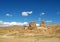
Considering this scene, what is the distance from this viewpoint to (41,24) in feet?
317

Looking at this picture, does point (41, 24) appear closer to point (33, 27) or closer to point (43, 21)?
point (43, 21)

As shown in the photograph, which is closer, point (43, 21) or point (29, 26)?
point (29, 26)

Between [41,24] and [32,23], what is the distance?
9.35 m

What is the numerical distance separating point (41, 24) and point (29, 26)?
11.8 m

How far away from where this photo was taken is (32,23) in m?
89.0

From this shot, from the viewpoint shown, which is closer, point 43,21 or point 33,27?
point 33,27

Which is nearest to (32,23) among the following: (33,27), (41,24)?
(33,27)

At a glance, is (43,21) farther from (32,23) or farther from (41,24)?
(32,23)

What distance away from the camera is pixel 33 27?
87375 millimetres

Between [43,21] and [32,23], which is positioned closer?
[32,23]

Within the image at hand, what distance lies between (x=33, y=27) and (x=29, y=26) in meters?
2.12

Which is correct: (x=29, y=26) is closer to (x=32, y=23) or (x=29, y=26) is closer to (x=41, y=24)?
(x=32, y=23)

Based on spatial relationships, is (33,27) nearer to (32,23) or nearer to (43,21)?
(32,23)

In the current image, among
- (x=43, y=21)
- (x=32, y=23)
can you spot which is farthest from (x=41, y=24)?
(x=32, y=23)
